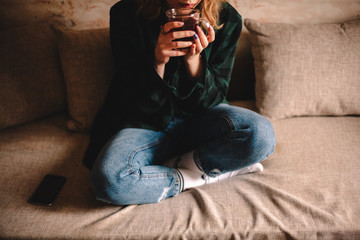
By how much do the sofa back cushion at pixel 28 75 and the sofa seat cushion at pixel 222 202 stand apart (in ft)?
0.51

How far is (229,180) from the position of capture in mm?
982

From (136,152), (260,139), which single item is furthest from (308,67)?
(136,152)

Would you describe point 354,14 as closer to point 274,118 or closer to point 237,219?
point 274,118

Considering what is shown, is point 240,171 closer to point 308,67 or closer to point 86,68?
point 308,67

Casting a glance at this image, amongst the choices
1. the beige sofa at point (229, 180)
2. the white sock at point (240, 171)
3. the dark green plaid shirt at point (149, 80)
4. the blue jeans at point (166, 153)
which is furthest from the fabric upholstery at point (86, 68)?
the white sock at point (240, 171)

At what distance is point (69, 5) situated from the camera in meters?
1.28

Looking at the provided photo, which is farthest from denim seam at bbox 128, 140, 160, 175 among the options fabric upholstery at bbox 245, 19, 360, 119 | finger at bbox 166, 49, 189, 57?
fabric upholstery at bbox 245, 19, 360, 119

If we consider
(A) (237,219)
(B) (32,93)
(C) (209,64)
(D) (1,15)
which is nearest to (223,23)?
(C) (209,64)

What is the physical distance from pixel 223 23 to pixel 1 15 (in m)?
1.15

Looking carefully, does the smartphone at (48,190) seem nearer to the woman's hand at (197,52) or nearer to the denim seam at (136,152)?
the denim seam at (136,152)

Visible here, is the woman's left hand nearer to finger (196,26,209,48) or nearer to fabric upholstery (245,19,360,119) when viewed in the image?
finger (196,26,209,48)

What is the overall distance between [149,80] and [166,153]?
31 cm

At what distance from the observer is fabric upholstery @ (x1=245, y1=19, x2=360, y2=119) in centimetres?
112

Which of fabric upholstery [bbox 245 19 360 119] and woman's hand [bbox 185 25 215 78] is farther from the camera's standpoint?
fabric upholstery [bbox 245 19 360 119]
